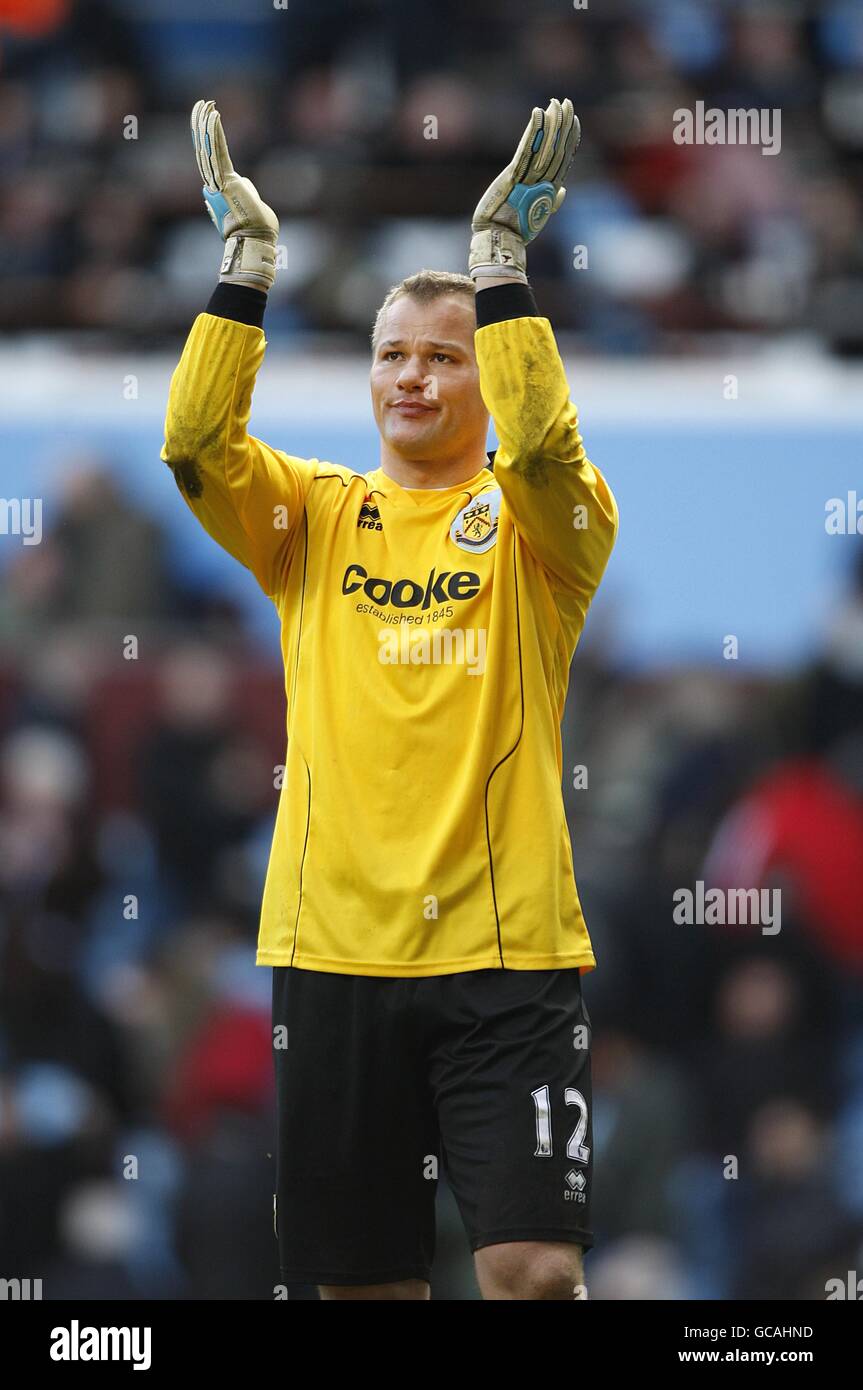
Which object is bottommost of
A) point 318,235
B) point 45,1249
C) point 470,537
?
point 45,1249

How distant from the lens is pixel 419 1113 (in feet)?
10.5

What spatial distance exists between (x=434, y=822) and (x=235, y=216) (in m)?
1.10

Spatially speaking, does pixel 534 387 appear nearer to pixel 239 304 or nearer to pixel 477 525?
pixel 477 525

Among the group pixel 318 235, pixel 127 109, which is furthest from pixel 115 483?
pixel 127 109

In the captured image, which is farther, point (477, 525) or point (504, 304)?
point (477, 525)

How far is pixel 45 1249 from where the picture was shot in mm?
5762

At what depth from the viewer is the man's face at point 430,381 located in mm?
3414

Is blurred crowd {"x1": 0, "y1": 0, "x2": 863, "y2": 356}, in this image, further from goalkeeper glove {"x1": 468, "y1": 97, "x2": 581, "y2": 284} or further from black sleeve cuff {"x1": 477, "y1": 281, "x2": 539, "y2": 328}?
black sleeve cuff {"x1": 477, "y1": 281, "x2": 539, "y2": 328}

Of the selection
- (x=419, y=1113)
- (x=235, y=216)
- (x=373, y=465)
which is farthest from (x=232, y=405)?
(x=373, y=465)

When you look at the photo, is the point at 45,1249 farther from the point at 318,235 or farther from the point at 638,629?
the point at 318,235

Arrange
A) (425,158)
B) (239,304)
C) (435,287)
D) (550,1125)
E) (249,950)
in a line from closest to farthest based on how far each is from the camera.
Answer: (550,1125), (239,304), (435,287), (249,950), (425,158)

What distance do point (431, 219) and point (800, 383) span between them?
148 cm

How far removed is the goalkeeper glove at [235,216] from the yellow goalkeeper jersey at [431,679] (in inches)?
4.4

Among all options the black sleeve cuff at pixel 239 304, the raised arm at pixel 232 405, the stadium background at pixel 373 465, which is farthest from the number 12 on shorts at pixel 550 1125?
the stadium background at pixel 373 465
